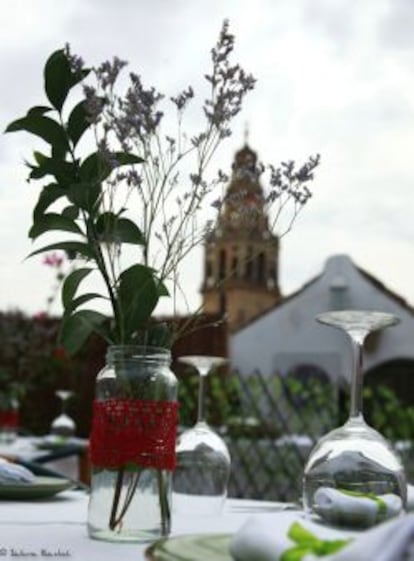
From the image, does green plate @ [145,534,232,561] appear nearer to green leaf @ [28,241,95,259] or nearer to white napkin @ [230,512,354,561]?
white napkin @ [230,512,354,561]

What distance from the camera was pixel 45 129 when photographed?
1.42m

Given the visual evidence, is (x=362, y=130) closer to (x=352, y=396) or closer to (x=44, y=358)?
(x=44, y=358)

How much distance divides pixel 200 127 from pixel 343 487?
1.73ft

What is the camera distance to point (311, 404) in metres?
6.49

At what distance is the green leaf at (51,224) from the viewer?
1414mm

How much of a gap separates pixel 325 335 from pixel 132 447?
13.8 m

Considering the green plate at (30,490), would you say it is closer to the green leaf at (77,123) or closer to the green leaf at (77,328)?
the green leaf at (77,328)

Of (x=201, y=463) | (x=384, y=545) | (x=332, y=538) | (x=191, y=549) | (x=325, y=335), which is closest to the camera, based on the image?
(x=384, y=545)

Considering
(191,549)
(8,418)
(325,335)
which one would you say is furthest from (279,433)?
(325,335)

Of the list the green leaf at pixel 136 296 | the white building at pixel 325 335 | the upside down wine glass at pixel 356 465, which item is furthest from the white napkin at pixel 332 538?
the white building at pixel 325 335

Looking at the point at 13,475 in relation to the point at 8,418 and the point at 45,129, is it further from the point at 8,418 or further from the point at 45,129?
→ the point at 8,418

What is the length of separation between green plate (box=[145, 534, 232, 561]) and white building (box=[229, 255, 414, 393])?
13235mm

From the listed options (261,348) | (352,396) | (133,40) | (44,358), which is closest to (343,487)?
(352,396)

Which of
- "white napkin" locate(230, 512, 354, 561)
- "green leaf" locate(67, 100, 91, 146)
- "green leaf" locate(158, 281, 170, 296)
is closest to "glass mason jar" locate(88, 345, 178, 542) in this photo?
"green leaf" locate(158, 281, 170, 296)
